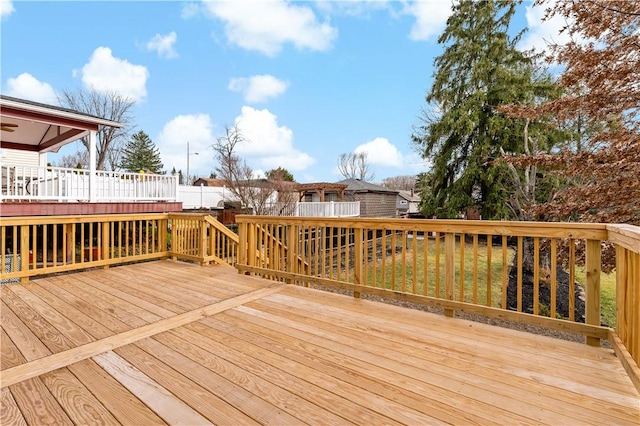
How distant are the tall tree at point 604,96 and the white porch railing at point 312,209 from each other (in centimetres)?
970

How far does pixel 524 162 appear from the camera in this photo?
204 inches

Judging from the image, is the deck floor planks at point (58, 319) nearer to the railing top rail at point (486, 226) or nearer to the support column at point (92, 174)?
the railing top rail at point (486, 226)

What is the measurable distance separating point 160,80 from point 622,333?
17.7 metres

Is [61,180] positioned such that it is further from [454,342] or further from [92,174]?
[454,342]

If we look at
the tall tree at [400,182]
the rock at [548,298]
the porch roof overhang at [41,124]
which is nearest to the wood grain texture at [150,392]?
the rock at [548,298]

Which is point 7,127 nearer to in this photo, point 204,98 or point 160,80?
point 160,80

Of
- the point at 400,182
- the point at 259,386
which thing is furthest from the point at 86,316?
the point at 400,182

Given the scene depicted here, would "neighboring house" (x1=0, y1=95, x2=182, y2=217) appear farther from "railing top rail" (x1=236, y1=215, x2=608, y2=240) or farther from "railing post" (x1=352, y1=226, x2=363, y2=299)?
"railing post" (x1=352, y1=226, x2=363, y2=299)

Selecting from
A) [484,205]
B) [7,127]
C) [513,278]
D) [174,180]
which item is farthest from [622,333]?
[484,205]

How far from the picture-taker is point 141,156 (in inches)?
1142

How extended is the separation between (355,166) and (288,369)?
32.8 m

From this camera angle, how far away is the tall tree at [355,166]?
111ft

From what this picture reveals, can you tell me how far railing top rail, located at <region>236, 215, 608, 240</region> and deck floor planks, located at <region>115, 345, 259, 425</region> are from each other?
7.22ft

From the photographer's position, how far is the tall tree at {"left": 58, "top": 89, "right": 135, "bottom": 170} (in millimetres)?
18469
